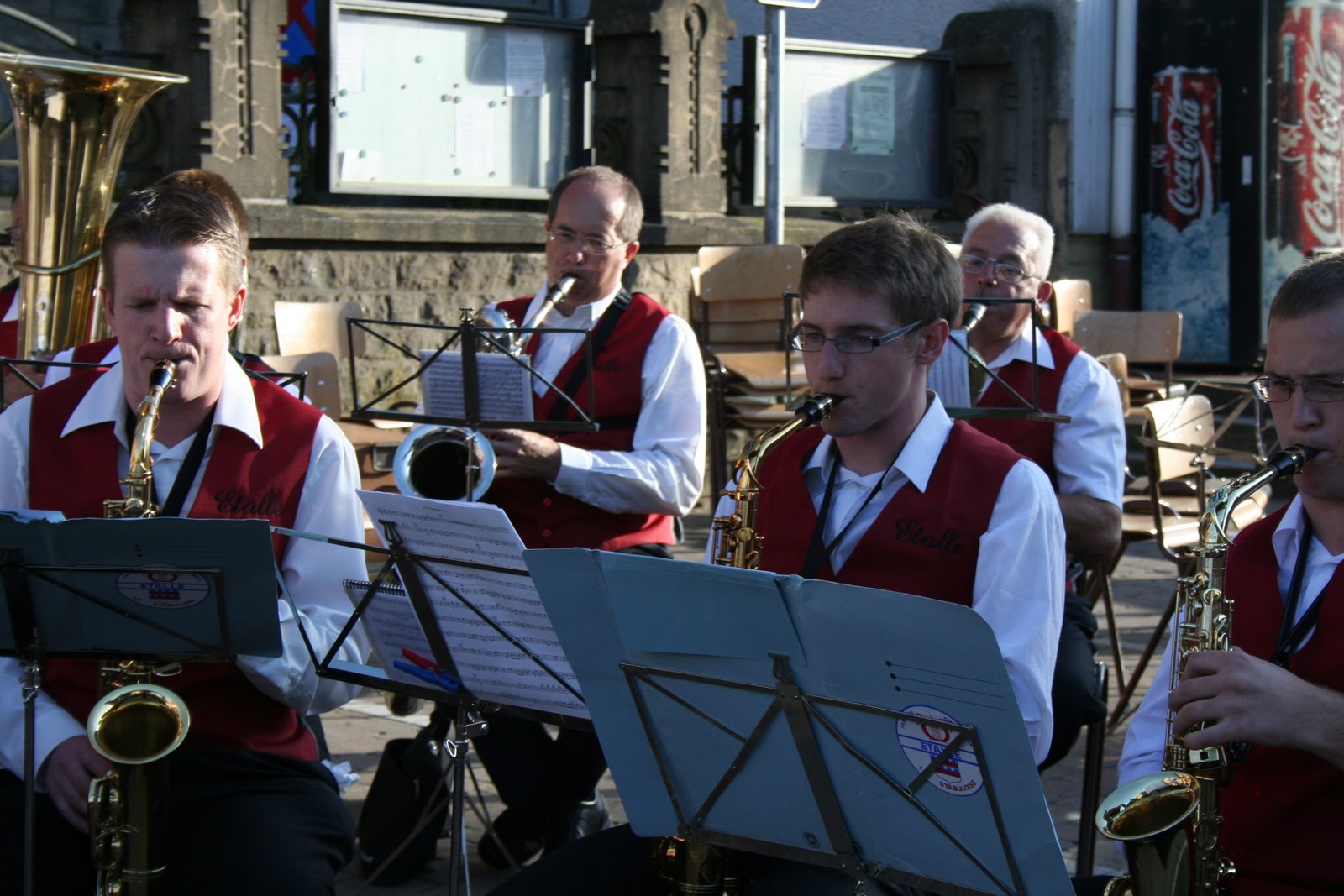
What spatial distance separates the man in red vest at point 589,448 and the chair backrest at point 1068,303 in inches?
186

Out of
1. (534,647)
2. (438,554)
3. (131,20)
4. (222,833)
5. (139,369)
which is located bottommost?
(222,833)

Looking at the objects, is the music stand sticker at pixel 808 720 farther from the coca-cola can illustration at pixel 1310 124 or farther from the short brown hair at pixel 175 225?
the coca-cola can illustration at pixel 1310 124

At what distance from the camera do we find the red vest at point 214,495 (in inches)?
104

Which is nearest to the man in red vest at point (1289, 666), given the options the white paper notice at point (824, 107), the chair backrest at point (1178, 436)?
the chair backrest at point (1178, 436)

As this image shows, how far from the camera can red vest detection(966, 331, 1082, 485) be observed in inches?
155

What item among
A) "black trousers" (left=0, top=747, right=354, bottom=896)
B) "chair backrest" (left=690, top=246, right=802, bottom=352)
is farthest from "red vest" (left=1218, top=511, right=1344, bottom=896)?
"chair backrest" (left=690, top=246, right=802, bottom=352)

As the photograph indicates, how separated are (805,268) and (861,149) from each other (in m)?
7.28

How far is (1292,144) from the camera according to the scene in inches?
403

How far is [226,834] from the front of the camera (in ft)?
8.18

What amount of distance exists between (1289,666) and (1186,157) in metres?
9.11

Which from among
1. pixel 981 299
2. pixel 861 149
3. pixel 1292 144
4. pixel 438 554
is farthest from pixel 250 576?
pixel 1292 144

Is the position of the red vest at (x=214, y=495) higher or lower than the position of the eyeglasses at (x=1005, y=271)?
lower

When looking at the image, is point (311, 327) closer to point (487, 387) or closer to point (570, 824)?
point (487, 387)

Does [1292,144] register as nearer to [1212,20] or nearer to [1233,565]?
[1212,20]
